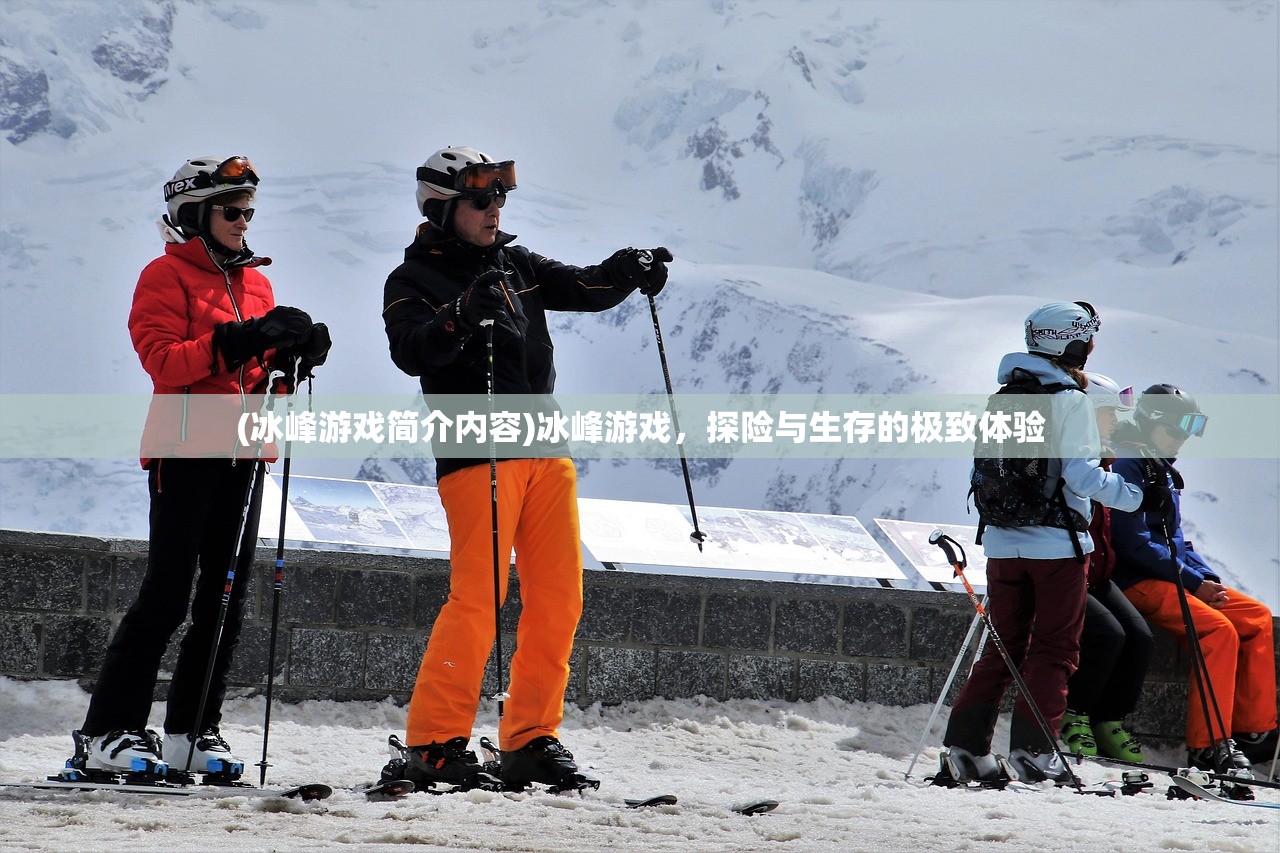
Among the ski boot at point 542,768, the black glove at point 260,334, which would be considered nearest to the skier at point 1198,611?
the ski boot at point 542,768

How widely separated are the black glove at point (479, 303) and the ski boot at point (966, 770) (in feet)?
6.96

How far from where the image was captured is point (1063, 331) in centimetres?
418

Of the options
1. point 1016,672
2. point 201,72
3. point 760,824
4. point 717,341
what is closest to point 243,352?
point 760,824

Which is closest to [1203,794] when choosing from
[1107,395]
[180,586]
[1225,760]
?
[1225,760]

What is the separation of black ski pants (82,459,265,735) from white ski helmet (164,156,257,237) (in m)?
0.69

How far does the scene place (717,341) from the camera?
5219cm

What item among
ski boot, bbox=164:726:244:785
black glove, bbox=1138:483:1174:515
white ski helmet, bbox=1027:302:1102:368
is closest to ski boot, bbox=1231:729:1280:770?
black glove, bbox=1138:483:1174:515

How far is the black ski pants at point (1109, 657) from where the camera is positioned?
493 cm

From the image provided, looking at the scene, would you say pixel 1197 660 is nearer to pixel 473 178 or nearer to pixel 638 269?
pixel 638 269

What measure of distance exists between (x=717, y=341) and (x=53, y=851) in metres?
50.2

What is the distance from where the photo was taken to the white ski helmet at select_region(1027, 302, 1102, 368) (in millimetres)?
4184

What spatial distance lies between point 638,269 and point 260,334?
1.16 m

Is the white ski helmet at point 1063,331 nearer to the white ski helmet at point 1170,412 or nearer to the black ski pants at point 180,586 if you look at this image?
the white ski helmet at point 1170,412

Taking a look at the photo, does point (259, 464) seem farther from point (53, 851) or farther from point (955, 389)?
point (955, 389)
